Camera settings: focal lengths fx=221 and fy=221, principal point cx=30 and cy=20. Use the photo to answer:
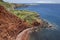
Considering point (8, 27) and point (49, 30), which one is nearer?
point (8, 27)

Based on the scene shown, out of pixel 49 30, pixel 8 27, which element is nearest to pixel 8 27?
pixel 8 27

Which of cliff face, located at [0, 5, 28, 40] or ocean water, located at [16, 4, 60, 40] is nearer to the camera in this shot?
cliff face, located at [0, 5, 28, 40]

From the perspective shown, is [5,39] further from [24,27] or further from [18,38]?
[24,27]

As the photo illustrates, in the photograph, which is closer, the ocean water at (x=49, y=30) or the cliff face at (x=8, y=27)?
the cliff face at (x=8, y=27)

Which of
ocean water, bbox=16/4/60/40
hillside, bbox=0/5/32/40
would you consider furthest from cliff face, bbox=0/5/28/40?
ocean water, bbox=16/4/60/40

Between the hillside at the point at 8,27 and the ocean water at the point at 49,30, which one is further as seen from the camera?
the ocean water at the point at 49,30

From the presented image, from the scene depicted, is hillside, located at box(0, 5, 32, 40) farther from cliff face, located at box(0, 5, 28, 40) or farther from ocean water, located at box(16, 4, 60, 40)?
ocean water, located at box(16, 4, 60, 40)

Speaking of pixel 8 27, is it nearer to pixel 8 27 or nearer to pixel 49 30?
pixel 8 27

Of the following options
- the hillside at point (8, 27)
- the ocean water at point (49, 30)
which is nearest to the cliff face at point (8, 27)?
the hillside at point (8, 27)

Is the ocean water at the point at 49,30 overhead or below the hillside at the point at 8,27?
below

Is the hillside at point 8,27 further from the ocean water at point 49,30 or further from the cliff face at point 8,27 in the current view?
the ocean water at point 49,30

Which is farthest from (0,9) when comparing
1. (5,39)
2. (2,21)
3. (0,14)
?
(5,39)
